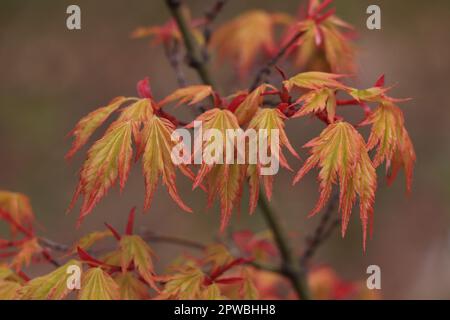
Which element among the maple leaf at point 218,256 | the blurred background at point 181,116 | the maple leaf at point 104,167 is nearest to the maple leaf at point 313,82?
the maple leaf at point 104,167

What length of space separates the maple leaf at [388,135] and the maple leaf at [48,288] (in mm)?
454

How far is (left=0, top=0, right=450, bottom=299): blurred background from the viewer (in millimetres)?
3033

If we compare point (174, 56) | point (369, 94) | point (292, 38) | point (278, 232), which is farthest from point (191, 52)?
point (369, 94)

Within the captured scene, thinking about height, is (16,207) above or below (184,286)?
above

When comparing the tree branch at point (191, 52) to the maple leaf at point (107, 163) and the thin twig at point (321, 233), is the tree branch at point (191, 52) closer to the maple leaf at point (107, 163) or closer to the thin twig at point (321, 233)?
the thin twig at point (321, 233)

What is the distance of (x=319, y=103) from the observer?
0.88 m

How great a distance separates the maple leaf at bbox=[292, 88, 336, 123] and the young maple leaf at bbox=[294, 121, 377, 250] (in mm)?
43

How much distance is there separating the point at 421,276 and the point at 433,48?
1.23 metres

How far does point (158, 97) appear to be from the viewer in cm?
339

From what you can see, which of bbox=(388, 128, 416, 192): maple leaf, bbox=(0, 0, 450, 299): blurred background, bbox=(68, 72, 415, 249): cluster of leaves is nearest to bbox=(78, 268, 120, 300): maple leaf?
bbox=(68, 72, 415, 249): cluster of leaves

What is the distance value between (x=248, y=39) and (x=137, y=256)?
0.77m

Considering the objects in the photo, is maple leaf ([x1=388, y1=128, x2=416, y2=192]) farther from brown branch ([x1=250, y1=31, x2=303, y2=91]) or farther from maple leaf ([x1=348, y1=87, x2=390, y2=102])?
brown branch ([x1=250, y1=31, x2=303, y2=91])

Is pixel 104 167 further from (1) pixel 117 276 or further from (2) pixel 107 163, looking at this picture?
(1) pixel 117 276
